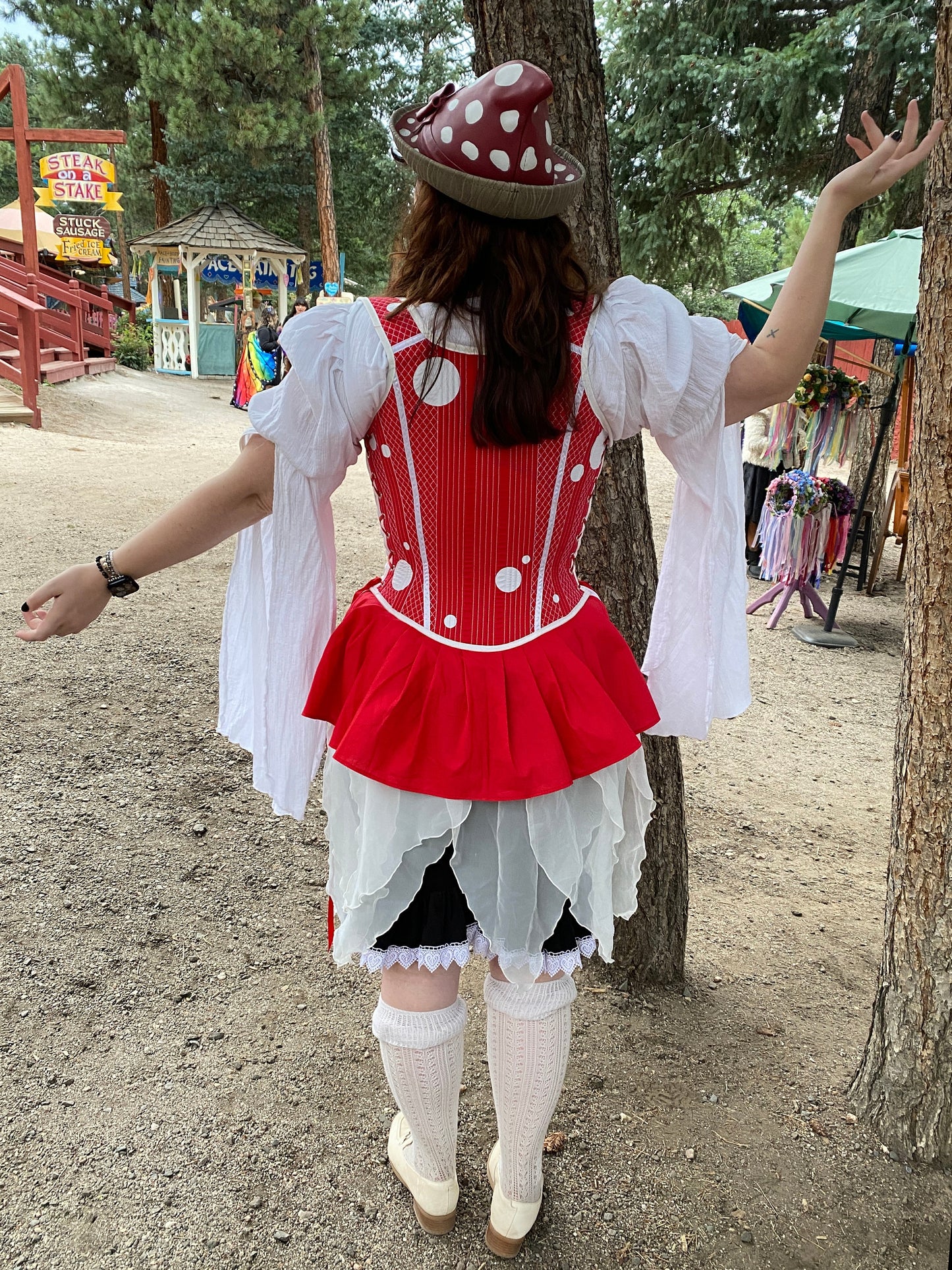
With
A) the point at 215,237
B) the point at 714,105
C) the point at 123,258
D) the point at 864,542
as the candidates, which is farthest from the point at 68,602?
the point at 123,258

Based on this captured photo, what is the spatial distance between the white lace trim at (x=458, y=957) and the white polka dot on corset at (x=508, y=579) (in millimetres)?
518

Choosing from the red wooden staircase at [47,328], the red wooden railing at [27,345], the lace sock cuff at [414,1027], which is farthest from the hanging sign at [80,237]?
the lace sock cuff at [414,1027]

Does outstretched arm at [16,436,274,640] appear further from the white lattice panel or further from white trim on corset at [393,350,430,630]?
the white lattice panel

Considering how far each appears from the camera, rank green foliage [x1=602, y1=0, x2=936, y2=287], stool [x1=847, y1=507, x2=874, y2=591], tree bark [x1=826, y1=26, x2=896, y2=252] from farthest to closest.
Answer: green foliage [x1=602, y1=0, x2=936, y2=287], tree bark [x1=826, y1=26, x2=896, y2=252], stool [x1=847, y1=507, x2=874, y2=591]

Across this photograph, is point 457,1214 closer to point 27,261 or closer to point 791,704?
point 791,704

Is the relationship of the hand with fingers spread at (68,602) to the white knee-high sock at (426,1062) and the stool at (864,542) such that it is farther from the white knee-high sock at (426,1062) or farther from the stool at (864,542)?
the stool at (864,542)

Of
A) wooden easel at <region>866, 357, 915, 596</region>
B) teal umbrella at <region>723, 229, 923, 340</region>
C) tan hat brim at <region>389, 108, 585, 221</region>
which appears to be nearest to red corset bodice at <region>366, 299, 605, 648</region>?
tan hat brim at <region>389, 108, 585, 221</region>

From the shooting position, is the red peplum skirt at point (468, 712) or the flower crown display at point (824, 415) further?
the flower crown display at point (824, 415)

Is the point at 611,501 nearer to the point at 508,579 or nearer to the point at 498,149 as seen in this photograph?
the point at 508,579

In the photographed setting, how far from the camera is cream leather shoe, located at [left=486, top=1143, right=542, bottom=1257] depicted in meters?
1.53

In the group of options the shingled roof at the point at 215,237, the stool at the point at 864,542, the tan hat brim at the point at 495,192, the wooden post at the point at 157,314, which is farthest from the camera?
the wooden post at the point at 157,314

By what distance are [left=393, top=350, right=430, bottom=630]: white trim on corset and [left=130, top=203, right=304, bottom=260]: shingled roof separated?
18126 mm

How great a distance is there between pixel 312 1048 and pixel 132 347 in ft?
61.9

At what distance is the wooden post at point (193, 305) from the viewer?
57.4 ft
